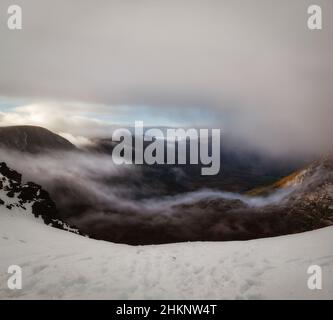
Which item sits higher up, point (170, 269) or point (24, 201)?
point (24, 201)

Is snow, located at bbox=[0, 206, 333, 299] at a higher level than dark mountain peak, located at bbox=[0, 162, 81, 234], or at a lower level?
lower

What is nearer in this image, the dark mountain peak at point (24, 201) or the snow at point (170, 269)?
the snow at point (170, 269)

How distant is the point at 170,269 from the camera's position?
45.3 ft

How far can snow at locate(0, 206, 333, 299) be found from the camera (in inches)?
445

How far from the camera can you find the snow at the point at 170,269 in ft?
37.1

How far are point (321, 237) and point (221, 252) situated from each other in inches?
193

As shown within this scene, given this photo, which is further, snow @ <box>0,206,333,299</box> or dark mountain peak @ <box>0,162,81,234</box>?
dark mountain peak @ <box>0,162,81,234</box>

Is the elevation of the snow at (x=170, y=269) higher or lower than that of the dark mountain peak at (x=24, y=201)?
lower

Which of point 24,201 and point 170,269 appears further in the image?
point 24,201
